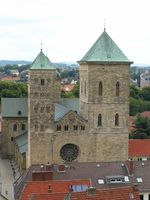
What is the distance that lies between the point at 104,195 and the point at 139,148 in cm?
3828

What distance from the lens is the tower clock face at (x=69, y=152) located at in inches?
A: 2773

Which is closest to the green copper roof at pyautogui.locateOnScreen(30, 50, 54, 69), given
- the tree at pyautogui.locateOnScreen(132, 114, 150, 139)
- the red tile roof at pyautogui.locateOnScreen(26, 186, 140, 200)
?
the tree at pyautogui.locateOnScreen(132, 114, 150, 139)

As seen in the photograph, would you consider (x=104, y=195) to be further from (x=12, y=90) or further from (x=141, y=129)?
(x=12, y=90)

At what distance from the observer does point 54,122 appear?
228 feet

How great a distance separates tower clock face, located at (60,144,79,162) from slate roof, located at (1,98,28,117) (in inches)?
716

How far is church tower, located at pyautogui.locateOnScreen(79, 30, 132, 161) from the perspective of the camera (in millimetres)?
69887

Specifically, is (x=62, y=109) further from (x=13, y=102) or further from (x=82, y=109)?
(x=13, y=102)

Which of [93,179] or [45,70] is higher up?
[45,70]

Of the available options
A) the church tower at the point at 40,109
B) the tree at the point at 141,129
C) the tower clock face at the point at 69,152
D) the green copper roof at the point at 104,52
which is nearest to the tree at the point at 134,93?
the tree at the point at 141,129

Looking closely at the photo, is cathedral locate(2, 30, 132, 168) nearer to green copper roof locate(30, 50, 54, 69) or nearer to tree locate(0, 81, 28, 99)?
green copper roof locate(30, 50, 54, 69)

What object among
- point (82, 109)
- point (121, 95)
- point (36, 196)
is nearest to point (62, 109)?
point (82, 109)

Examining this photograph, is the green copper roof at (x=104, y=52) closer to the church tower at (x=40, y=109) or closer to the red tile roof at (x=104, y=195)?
the church tower at (x=40, y=109)

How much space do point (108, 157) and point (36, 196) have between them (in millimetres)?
28461

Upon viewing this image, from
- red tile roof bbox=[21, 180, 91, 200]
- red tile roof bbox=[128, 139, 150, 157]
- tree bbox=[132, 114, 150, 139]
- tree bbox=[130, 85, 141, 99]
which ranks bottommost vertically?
red tile roof bbox=[21, 180, 91, 200]
